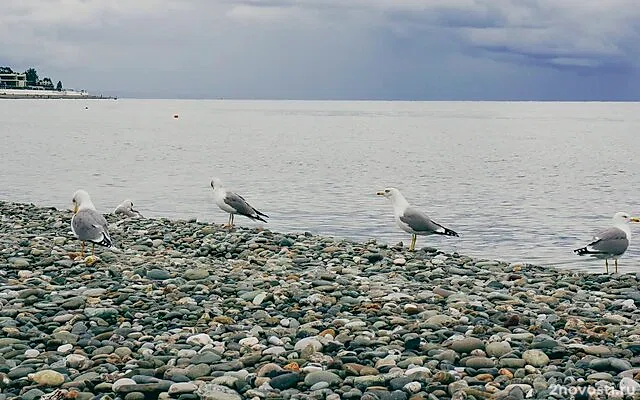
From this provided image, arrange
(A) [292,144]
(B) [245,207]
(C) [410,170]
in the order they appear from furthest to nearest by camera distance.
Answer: (A) [292,144] < (C) [410,170] < (B) [245,207]

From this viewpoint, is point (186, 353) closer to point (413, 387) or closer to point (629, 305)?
point (413, 387)

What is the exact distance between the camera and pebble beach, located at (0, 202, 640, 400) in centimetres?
606

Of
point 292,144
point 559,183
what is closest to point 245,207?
point 559,183

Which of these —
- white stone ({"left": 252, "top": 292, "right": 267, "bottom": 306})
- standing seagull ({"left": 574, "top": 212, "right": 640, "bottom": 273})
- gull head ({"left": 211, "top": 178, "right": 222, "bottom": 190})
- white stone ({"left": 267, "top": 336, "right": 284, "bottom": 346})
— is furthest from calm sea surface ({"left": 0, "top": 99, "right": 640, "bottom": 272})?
white stone ({"left": 267, "top": 336, "right": 284, "bottom": 346})

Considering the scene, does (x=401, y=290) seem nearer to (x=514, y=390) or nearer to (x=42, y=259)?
(x=514, y=390)

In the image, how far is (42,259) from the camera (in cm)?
1154

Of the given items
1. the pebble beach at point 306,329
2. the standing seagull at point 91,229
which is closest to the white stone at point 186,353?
the pebble beach at point 306,329

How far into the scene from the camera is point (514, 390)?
5883mm

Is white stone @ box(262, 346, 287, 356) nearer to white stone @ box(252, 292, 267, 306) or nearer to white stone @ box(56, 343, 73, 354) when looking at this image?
white stone @ box(56, 343, 73, 354)

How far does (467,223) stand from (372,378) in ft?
54.1

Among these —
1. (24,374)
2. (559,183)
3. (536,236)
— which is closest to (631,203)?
(559,183)

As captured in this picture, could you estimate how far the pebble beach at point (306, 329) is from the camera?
6059 millimetres

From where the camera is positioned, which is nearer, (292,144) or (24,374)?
(24,374)

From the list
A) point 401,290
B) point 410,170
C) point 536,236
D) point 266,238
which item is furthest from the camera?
point 410,170
